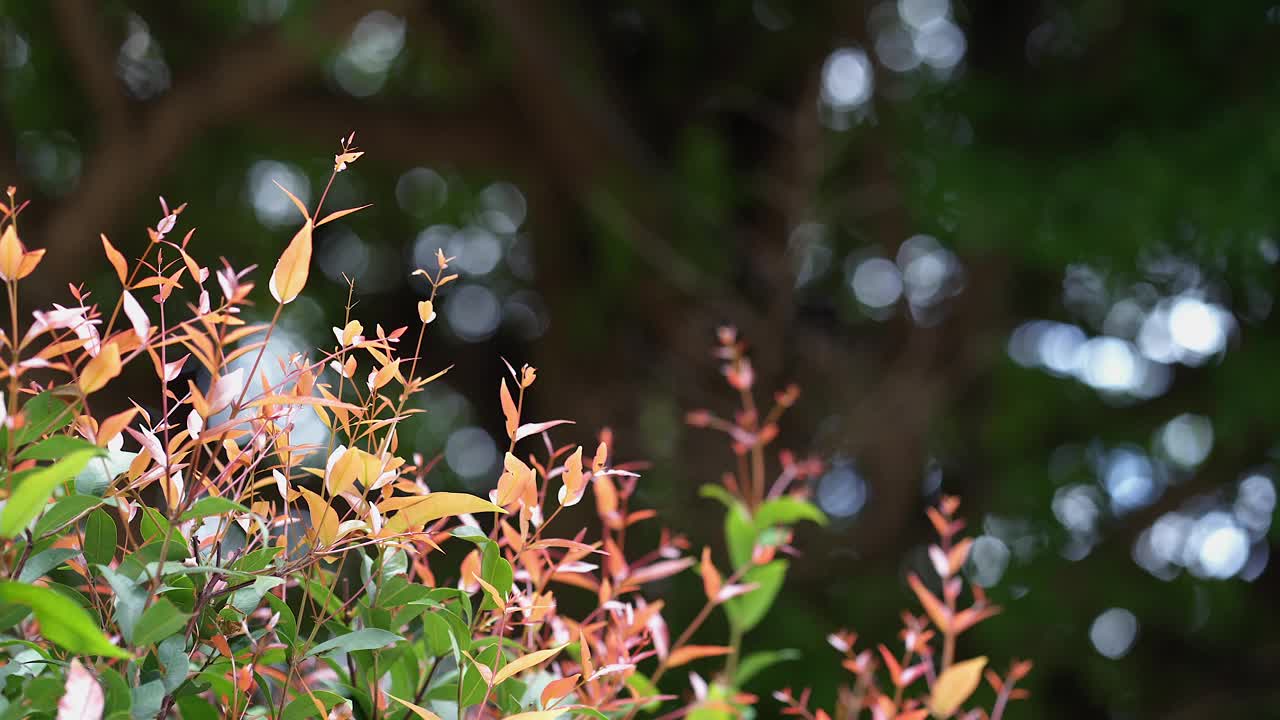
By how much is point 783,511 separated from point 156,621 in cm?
28

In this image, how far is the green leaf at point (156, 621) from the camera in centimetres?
21

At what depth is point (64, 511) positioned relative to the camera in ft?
0.73

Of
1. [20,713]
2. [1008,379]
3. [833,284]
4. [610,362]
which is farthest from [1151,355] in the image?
[20,713]

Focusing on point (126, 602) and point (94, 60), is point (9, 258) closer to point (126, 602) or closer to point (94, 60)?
point (126, 602)

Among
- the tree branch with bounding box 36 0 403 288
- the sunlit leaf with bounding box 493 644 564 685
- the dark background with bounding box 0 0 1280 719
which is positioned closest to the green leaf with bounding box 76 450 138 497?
the sunlit leaf with bounding box 493 644 564 685

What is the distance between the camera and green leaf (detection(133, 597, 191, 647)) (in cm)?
21

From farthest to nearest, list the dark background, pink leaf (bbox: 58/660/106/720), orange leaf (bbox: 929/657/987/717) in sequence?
1. the dark background
2. orange leaf (bbox: 929/657/987/717)
3. pink leaf (bbox: 58/660/106/720)

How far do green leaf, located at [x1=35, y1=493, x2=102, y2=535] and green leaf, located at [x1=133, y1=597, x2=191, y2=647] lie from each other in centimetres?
3

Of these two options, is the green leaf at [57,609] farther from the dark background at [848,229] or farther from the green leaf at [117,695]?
the dark background at [848,229]

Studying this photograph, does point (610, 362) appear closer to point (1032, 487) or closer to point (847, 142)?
point (847, 142)

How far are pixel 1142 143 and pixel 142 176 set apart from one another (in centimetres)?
149

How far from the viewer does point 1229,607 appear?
5.72 ft

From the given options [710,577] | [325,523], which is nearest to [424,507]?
[325,523]

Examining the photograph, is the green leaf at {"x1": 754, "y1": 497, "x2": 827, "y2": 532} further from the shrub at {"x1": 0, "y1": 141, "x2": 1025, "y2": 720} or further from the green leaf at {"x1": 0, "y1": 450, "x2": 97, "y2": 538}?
the green leaf at {"x1": 0, "y1": 450, "x2": 97, "y2": 538}
